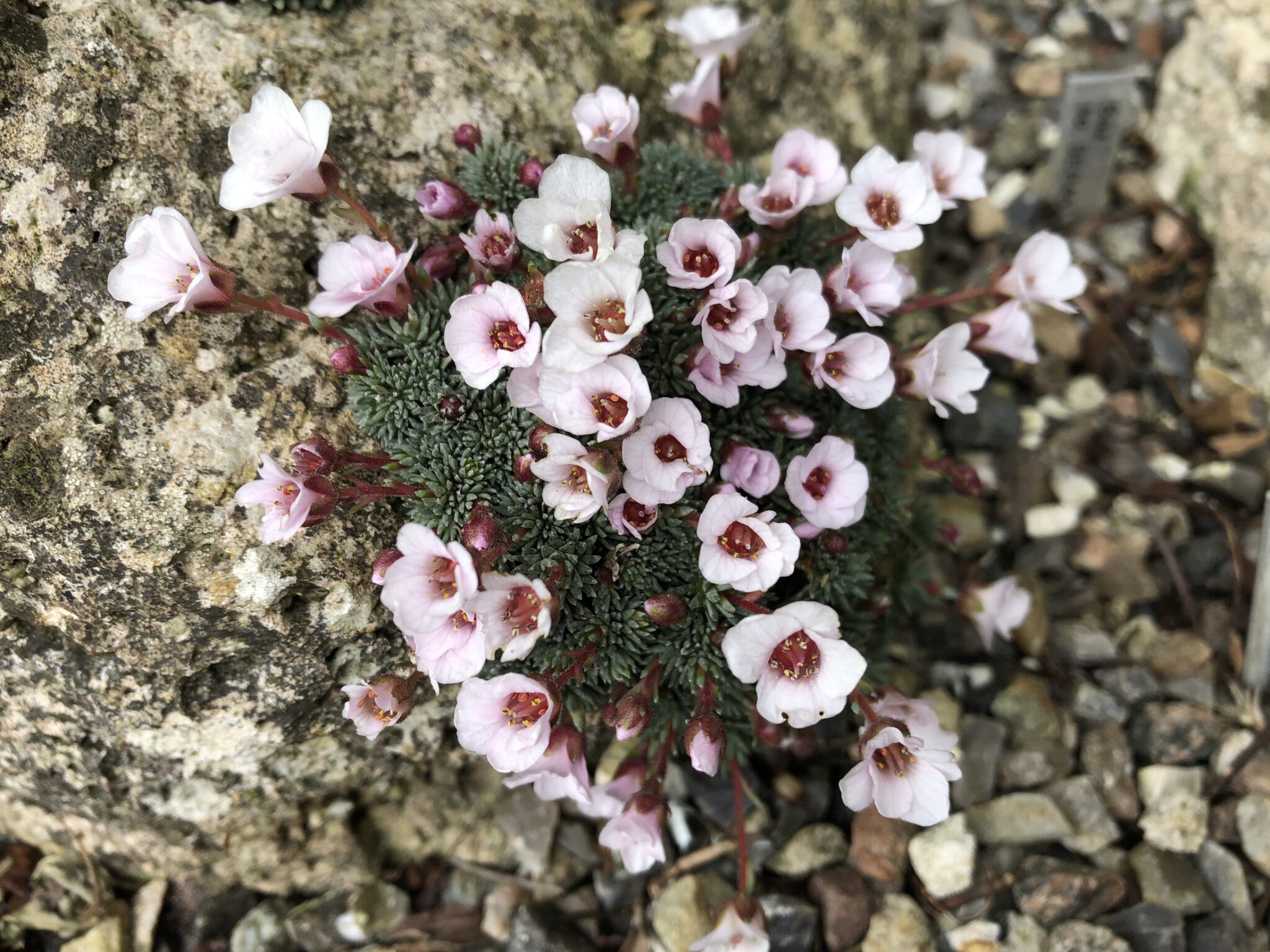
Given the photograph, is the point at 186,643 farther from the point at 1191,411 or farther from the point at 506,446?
the point at 1191,411

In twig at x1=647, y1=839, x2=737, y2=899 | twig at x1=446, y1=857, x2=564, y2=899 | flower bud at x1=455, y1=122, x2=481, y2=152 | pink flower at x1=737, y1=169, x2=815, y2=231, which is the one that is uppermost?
flower bud at x1=455, y1=122, x2=481, y2=152

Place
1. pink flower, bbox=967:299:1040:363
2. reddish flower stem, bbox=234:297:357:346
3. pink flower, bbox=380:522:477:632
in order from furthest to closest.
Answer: pink flower, bbox=967:299:1040:363
reddish flower stem, bbox=234:297:357:346
pink flower, bbox=380:522:477:632

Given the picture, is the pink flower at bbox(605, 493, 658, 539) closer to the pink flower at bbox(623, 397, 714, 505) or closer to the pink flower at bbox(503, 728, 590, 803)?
the pink flower at bbox(623, 397, 714, 505)

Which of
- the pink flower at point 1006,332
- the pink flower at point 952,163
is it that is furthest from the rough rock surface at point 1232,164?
the pink flower at point 952,163

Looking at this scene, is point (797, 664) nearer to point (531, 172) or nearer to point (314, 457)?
point (314, 457)

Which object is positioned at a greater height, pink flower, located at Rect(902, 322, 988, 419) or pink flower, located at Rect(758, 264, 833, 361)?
pink flower, located at Rect(758, 264, 833, 361)

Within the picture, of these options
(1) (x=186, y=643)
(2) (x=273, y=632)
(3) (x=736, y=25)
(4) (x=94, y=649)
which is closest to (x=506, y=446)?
(2) (x=273, y=632)

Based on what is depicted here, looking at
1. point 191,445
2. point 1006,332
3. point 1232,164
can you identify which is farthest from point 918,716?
point 1232,164

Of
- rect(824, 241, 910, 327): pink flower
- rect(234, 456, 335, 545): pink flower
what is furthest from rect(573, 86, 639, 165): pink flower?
rect(234, 456, 335, 545): pink flower
